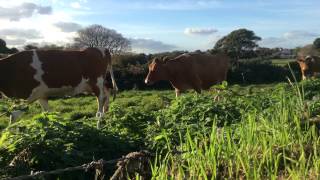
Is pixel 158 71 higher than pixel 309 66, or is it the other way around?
pixel 158 71

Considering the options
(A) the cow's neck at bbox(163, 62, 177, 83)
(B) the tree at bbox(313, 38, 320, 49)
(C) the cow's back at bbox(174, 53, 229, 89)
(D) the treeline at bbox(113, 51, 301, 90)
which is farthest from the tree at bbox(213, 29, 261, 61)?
(A) the cow's neck at bbox(163, 62, 177, 83)

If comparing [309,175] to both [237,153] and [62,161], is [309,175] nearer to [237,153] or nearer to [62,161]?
[237,153]

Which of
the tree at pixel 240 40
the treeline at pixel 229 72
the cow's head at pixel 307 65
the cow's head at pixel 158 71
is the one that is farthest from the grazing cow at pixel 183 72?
the tree at pixel 240 40

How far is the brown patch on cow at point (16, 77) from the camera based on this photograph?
12699 millimetres

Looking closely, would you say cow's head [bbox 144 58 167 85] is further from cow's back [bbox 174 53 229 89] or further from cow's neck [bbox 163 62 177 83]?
cow's back [bbox 174 53 229 89]

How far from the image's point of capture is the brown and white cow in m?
12.7

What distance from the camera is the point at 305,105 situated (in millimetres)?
6500

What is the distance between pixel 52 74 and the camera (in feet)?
44.0

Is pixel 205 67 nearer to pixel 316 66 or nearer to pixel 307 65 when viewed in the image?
pixel 307 65

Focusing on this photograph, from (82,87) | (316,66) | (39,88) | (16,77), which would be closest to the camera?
(16,77)

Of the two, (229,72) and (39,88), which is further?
(229,72)

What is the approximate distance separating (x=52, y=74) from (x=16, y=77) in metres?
0.98

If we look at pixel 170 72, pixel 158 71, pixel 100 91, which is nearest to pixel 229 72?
pixel 170 72

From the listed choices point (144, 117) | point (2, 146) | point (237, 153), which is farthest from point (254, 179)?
point (144, 117)
